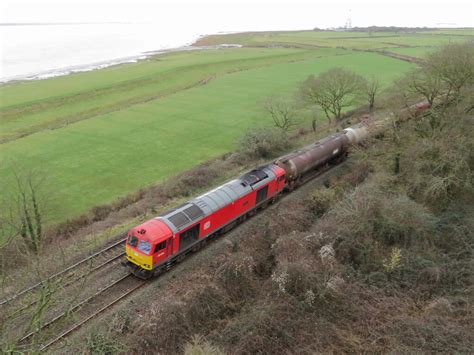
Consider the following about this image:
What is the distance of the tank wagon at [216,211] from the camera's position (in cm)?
1909

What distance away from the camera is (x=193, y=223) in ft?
67.5

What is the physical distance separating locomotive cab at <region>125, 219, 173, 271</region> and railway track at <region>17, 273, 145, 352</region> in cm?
121

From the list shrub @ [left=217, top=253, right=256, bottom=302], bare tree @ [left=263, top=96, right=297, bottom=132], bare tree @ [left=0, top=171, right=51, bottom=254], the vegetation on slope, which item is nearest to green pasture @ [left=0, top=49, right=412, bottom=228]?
bare tree @ [left=0, top=171, right=51, bottom=254]

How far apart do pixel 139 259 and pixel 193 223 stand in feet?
11.4

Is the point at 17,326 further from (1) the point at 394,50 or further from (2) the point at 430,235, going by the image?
(1) the point at 394,50

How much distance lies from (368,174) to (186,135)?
24.0 metres

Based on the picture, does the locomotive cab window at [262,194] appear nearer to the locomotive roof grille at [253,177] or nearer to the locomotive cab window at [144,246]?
the locomotive roof grille at [253,177]

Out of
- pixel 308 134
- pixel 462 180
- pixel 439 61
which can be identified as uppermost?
pixel 439 61

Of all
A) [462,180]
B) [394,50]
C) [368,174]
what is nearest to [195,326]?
[462,180]

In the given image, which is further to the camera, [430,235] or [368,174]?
[368,174]

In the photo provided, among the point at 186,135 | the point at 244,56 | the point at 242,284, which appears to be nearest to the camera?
the point at 242,284

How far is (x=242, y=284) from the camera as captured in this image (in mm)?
18750

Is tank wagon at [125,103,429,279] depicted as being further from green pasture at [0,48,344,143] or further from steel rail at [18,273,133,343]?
green pasture at [0,48,344,143]

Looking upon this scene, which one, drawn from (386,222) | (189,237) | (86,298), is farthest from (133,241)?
(386,222)
